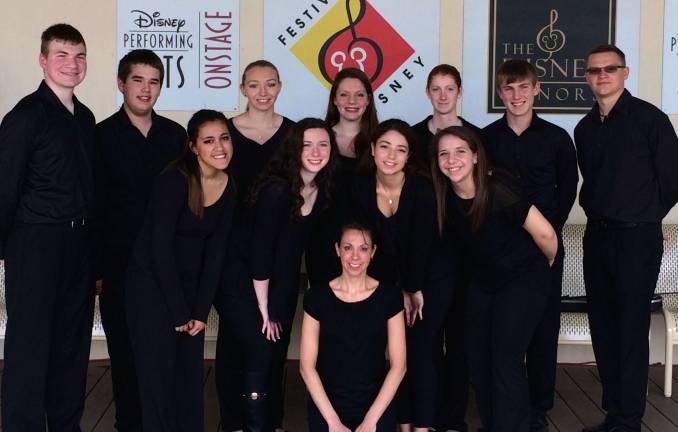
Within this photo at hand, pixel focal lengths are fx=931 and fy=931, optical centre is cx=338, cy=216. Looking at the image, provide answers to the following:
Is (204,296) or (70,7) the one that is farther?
(70,7)

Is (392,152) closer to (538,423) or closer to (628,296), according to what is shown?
(628,296)

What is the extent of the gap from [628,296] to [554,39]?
182 cm

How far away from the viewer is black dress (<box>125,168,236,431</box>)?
317 centimetres

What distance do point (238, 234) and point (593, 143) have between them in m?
1.51

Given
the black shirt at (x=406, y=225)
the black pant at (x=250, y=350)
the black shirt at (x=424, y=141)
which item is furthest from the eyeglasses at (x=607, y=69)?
the black pant at (x=250, y=350)

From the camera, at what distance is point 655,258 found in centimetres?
372

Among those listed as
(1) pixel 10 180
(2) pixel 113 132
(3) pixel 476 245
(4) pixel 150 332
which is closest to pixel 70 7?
(2) pixel 113 132

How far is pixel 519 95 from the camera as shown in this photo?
378 centimetres

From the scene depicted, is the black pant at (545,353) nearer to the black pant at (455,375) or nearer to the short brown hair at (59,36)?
the black pant at (455,375)

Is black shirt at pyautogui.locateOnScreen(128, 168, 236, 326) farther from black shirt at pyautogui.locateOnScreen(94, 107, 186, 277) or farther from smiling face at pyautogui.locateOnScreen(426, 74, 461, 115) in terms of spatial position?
smiling face at pyautogui.locateOnScreen(426, 74, 461, 115)

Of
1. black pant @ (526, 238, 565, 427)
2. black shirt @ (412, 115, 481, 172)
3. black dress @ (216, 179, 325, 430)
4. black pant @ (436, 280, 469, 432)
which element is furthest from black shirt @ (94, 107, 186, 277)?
black pant @ (526, 238, 565, 427)

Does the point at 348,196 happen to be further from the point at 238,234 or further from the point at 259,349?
the point at 259,349

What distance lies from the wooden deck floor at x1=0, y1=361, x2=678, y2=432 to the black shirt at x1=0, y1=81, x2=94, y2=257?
107 centimetres

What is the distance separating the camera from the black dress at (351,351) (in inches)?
127
